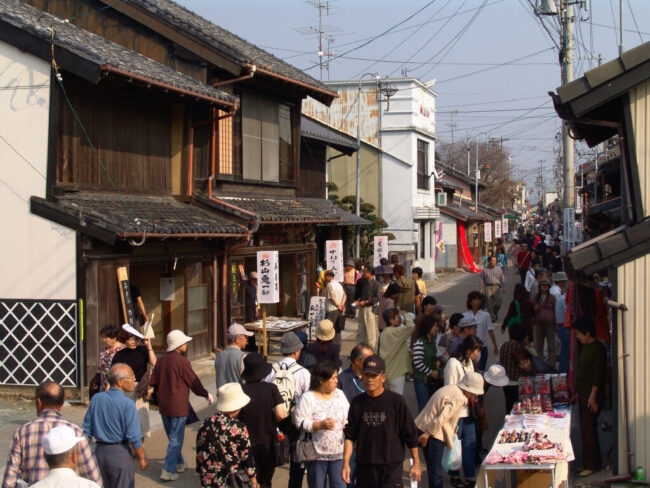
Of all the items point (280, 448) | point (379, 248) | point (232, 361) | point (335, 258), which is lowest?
point (280, 448)

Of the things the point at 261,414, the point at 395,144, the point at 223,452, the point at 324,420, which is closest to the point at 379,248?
the point at 395,144

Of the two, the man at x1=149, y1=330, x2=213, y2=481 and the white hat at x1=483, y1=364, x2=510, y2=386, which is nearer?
the man at x1=149, y1=330, x2=213, y2=481

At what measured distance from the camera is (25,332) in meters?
11.7

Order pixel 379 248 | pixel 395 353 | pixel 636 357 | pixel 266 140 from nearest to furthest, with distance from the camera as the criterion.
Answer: pixel 636 357
pixel 395 353
pixel 266 140
pixel 379 248

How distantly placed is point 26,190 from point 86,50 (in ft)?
8.52

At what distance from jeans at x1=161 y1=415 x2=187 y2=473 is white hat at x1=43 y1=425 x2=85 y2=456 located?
3.41 meters

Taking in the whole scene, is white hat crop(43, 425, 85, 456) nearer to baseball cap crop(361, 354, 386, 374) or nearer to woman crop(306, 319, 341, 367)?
baseball cap crop(361, 354, 386, 374)

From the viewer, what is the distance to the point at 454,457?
753cm

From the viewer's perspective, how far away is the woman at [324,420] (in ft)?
20.0

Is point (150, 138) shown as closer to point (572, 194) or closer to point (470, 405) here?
point (470, 405)

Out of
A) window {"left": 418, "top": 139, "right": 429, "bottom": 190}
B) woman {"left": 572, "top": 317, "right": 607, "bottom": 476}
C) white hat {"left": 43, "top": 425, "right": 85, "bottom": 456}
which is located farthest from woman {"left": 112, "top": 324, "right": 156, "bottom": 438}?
window {"left": 418, "top": 139, "right": 429, "bottom": 190}

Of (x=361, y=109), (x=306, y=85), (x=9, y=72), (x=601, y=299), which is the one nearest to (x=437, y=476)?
(x=601, y=299)

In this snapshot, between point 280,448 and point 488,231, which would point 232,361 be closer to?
point 280,448

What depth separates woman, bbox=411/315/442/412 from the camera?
8.70 meters
